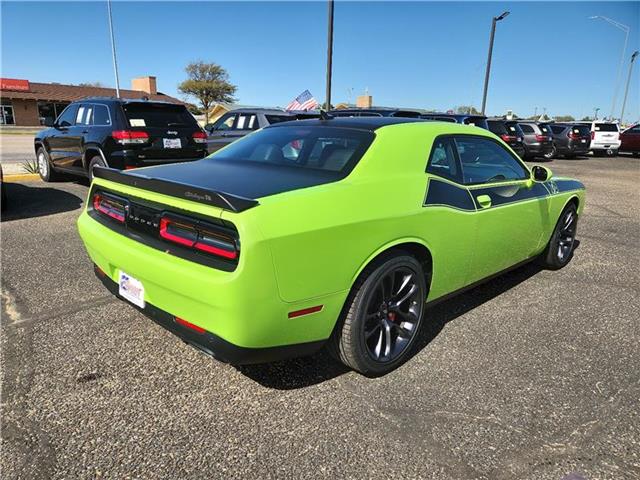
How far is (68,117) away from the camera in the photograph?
866 cm

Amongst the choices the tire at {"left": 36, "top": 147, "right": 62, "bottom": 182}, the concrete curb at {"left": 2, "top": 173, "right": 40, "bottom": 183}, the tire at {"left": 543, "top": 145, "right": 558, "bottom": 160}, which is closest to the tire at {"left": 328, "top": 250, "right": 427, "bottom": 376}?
the tire at {"left": 36, "top": 147, "right": 62, "bottom": 182}

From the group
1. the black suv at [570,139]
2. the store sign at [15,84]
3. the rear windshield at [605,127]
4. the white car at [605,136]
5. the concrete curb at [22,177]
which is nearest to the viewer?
the concrete curb at [22,177]

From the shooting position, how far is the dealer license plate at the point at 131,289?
262cm

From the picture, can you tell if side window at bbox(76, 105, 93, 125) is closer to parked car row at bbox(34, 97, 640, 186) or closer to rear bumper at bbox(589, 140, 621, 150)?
parked car row at bbox(34, 97, 640, 186)

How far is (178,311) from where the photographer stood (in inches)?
94.0

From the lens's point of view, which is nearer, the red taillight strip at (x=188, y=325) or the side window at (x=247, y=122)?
the red taillight strip at (x=188, y=325)

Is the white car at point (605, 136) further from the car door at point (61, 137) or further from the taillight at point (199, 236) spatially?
the taillight at point (199, 236)

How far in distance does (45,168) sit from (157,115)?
3395 millimetres

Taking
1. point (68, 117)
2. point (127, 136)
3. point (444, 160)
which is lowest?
point (127, 136)

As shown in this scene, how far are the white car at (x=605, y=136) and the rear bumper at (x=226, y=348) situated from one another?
1013 inches

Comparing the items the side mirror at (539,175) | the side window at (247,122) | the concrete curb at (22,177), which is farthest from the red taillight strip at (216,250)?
the concrete curb at (22,177)

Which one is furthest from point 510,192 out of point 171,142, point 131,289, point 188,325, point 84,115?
point 84,115

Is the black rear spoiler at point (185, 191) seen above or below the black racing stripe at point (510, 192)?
above

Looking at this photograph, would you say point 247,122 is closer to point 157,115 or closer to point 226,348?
point 157,115
